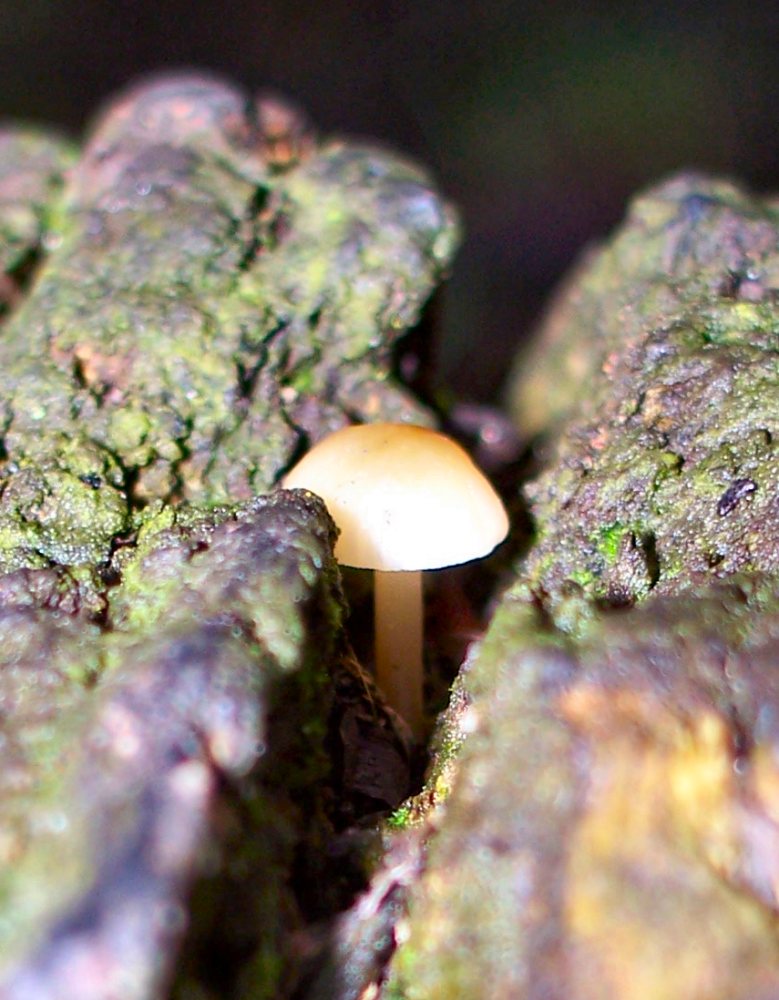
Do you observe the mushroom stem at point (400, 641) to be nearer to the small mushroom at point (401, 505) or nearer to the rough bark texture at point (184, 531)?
the small mushroom at point (401, 505)

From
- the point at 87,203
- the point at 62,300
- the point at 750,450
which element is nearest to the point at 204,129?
the point at 87,203

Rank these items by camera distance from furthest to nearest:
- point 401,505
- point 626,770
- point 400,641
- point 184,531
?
1. point 400,641
2. point 401,505
3. point 184,531
4. point 626,770

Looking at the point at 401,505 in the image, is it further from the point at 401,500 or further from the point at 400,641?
the point at 400,641

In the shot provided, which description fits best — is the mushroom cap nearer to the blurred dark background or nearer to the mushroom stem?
the mushroom stem

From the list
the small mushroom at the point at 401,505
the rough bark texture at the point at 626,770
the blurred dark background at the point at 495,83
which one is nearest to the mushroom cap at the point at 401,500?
the small mushroom at the point at 401,505

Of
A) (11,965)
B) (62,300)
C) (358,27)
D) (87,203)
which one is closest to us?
(11,965)

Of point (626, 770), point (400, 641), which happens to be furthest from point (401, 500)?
point (626, 770)

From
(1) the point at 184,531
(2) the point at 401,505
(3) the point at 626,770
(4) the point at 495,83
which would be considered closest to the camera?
(3) the point at 626,770

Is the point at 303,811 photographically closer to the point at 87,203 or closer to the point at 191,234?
the point at 191,234
